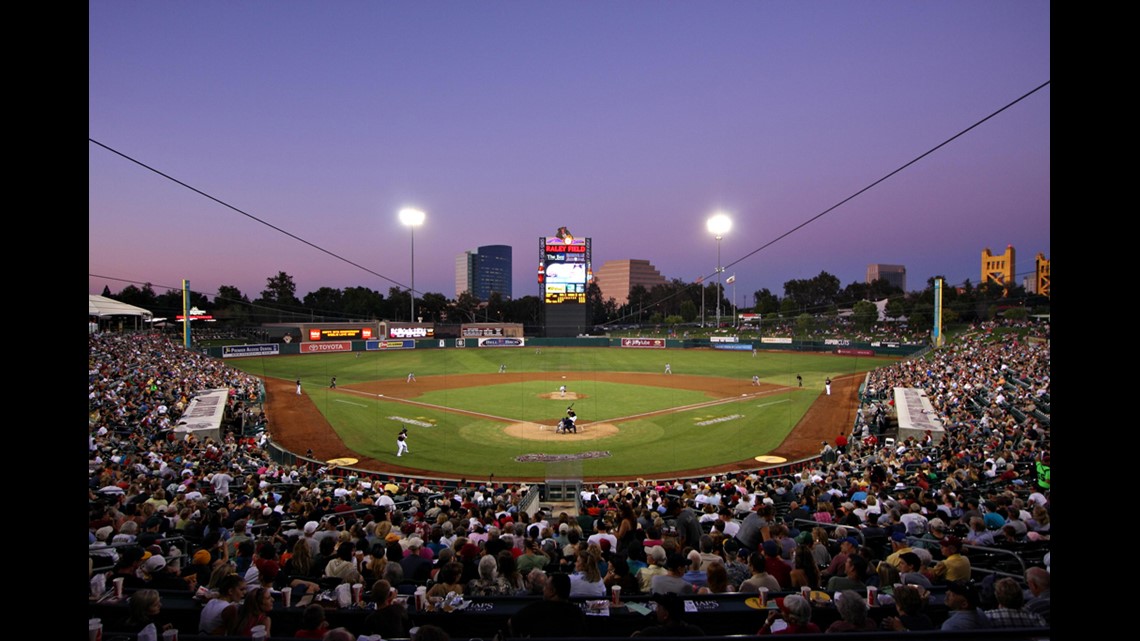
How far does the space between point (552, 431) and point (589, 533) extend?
17042 mm

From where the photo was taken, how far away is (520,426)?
27.8 m

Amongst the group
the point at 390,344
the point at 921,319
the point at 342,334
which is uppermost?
the point at 921,319

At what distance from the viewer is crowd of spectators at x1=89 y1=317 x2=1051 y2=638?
16.5ft

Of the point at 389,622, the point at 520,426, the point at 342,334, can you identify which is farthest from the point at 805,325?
the point at 389,622

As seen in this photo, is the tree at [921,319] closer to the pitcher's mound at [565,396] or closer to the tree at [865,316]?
the tree at [865,316]

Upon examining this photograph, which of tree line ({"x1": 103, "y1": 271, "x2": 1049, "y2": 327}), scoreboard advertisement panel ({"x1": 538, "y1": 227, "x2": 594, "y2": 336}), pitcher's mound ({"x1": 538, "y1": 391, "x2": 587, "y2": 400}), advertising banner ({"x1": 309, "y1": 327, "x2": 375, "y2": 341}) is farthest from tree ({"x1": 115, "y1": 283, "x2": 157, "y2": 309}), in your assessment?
pitcher's mound ({"x1": 538, "y1": 391, "x2": 587, "y2": 400})

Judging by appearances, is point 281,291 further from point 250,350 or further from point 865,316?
point 865,316

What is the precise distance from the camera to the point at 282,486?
14336mm

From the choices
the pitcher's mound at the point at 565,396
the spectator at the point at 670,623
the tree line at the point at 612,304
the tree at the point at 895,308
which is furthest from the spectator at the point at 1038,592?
the tree at the point at 895,308

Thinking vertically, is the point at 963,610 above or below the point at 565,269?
below

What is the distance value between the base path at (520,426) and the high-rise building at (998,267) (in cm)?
2470

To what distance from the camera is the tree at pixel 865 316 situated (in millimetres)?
64956

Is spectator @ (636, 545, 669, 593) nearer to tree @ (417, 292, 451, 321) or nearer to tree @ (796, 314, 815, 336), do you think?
tree @ (796, 314, 815, 336)
